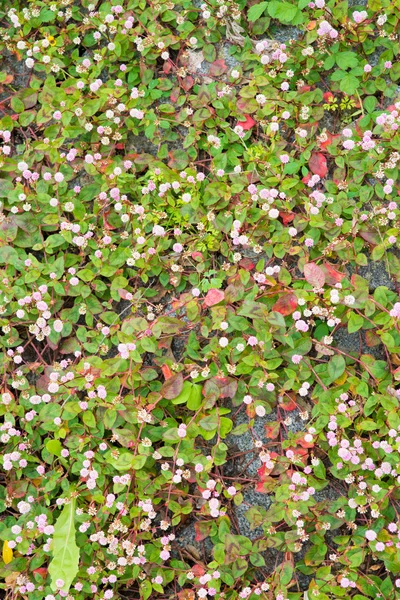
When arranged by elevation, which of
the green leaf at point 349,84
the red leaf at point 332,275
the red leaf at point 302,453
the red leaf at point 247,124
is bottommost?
the red leaf at point 302,453

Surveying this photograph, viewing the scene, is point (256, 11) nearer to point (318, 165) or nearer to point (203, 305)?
point (318, 165)

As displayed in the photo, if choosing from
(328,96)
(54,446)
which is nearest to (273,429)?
(54,446)

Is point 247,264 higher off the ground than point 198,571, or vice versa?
point 247,264

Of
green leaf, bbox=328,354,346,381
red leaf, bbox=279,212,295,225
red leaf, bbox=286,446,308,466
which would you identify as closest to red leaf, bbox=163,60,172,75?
red leaf, bbox=279,212,295,225

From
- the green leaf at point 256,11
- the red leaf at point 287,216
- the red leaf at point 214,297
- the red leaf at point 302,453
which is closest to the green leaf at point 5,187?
the red leaf at point 214,297

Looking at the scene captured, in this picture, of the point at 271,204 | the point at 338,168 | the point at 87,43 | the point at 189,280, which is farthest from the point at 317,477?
the point at 87,43

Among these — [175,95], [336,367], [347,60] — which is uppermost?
[347,60]

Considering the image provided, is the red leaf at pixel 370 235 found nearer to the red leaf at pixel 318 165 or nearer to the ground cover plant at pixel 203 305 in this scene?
the ground cover plant at pixel 203 305
